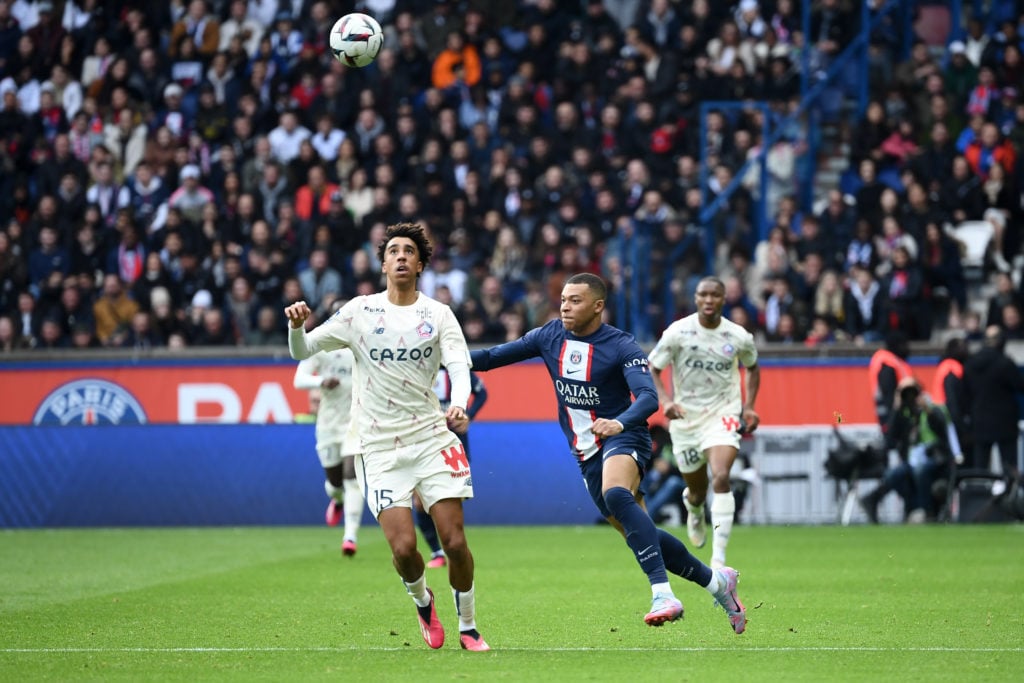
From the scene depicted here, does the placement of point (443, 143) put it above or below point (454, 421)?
above

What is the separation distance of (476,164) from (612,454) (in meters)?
15.4

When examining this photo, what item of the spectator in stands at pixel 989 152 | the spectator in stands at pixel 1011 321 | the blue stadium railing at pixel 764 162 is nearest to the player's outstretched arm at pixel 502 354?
the blue stadium railing at pixel 764 162

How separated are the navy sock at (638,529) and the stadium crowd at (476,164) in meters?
12.2

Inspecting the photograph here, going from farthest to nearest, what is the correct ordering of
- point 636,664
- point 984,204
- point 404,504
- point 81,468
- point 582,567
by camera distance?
point 984,204, point 81,468, point 582,567, point 404,504, point 636,664

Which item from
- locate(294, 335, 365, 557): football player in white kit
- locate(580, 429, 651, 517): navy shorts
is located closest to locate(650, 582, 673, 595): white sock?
locate(580, 429, 651, 517): navy shorts

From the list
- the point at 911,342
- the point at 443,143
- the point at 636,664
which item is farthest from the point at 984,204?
the point at 636,664

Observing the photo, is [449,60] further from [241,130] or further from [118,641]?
[118,641]

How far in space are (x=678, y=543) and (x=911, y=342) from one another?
13.0 metres

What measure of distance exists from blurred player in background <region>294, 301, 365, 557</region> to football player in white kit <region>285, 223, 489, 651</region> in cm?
665

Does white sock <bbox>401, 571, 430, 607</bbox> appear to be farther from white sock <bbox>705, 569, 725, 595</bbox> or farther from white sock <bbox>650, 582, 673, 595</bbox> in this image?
white sock <bbox>705, 569, 725, 595</bbox>

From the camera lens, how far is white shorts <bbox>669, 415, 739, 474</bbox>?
1389 centimetres

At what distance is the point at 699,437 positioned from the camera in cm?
1405

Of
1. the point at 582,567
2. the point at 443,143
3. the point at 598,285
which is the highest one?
the point at 443,143

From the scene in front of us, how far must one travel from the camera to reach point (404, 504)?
9.11m
